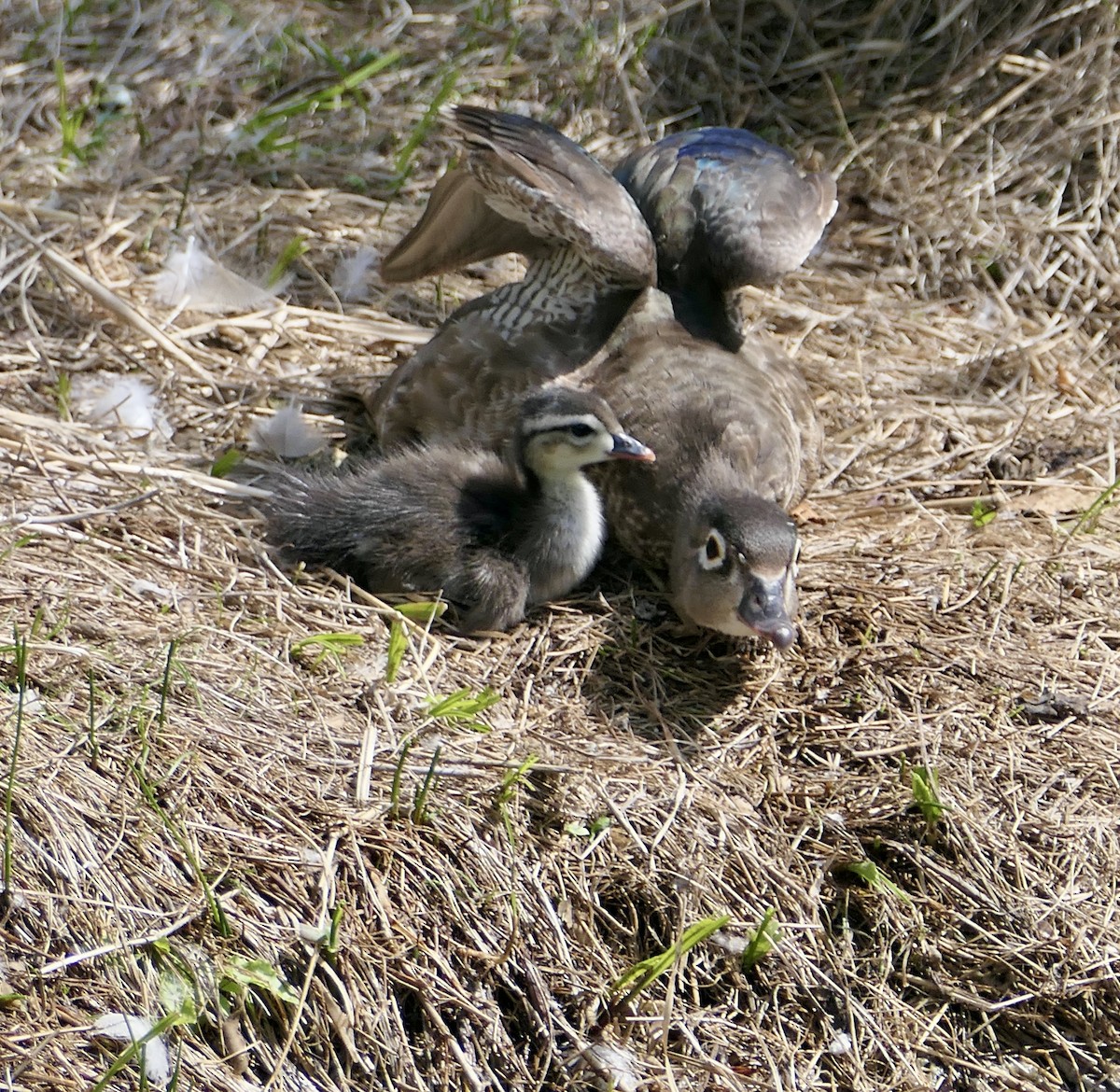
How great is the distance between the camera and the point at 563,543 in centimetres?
383

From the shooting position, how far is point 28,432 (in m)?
4.16

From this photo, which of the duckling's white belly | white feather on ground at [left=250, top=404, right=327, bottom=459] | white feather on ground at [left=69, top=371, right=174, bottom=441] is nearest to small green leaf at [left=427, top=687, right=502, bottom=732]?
the duckling's white belly

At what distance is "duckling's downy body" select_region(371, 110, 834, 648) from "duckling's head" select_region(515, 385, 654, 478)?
20cm

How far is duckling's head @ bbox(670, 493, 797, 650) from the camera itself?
354cm

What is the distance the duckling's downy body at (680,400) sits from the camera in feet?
12.0

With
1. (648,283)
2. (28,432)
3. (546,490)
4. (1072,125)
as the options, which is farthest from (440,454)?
(1072,125)

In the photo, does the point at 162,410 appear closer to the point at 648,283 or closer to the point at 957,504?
the point at 648,283

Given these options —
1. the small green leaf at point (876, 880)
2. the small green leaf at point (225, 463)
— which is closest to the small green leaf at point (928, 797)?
the small green leaf at point (876, 880)

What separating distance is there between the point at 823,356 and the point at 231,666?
264 cm

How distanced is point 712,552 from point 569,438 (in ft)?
1.54

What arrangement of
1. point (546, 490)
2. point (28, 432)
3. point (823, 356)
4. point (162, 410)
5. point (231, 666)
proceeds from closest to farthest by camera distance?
point (231, 666) < point (546, 490) < point (28, 432) < point (162, 410) < point (823, 356)

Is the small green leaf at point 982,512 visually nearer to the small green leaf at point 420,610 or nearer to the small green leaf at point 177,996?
the small green leaf at point 420,610

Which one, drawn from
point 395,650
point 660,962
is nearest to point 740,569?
point 395,650

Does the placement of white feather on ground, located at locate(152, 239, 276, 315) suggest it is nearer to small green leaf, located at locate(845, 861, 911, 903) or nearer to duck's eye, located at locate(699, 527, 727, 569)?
duck's eye, located at locate(699, 527, 727, 569)
